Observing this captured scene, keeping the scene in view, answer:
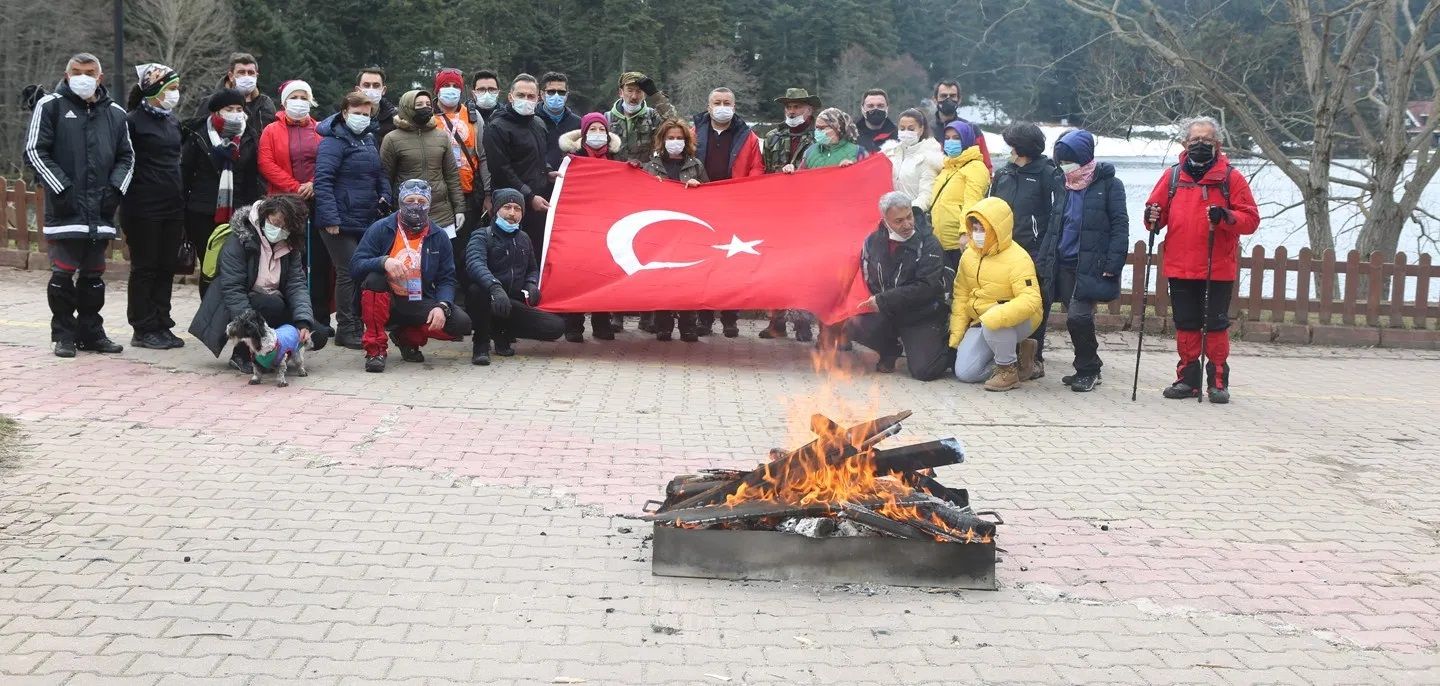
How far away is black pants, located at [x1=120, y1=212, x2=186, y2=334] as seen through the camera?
10.3m

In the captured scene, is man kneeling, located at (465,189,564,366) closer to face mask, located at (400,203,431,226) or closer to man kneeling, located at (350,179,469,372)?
man kneeling, located at (350,179,469,372)

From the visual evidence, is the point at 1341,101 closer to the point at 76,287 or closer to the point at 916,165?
the point at 916,165

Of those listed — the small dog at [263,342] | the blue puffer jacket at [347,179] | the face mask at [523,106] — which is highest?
the face mask at [523,106]

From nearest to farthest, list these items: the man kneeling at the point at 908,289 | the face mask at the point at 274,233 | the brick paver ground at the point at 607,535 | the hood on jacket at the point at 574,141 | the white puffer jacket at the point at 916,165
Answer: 1. the brick paver ground at the point at 607,535
2. the face mask at the point at 274,233
3. the man kneeling at the point at 908,289
4. the white puffer jacket at the point at 916,165
5. the hood on jacket at the point at 574,141

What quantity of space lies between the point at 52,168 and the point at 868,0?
4289 cm

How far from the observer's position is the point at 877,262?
10.9 metres

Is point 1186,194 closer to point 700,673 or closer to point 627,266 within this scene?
point 627,266

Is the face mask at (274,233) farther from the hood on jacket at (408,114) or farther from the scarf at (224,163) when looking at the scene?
the hood on jacket at (408,114)

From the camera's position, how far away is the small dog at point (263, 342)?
30.7ft

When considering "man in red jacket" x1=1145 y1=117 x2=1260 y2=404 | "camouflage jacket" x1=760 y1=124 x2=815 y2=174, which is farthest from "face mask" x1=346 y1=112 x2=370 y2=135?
"man in red jacket" x1=1145 y1=117 x2=1260 y2=404

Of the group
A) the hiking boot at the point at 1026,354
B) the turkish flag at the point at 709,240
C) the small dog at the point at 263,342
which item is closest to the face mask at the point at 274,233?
the small dog at the point at 263,342

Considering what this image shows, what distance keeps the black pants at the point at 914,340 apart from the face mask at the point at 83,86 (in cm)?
616

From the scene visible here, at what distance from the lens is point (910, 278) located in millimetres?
10797

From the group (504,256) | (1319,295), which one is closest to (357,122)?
(504,256)
